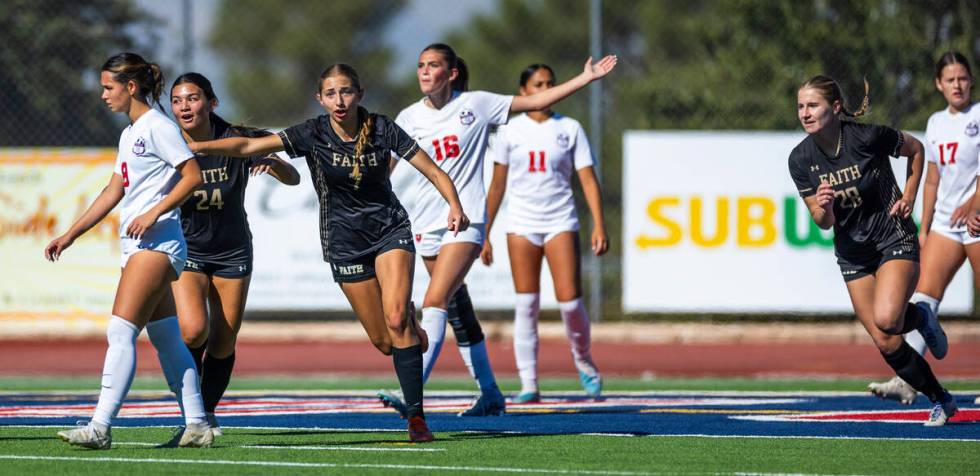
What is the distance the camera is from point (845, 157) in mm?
9000

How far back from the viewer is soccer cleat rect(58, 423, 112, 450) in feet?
25.0

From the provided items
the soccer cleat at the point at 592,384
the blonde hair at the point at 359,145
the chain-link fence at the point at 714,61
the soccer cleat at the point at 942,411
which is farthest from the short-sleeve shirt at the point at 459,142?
Answer: the chain-link fence at the point at 714,61

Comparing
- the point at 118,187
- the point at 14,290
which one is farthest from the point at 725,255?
the point at 118,187

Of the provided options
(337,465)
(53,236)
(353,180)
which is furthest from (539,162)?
(53,236)

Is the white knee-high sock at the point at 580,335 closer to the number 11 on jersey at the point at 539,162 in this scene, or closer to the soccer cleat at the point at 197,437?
the number 11 on jersey at the point at 539,162

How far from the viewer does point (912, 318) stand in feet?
30.2

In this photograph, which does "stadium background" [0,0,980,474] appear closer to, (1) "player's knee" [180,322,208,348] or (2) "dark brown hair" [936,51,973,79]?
(1) "player's knee" [180,322,208,348]

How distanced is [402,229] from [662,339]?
426 inches

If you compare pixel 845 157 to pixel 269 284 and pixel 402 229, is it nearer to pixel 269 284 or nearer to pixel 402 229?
pixel 402 229

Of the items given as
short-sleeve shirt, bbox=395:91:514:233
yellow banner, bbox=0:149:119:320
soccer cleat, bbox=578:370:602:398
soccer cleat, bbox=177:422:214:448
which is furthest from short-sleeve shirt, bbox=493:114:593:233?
yellow banner, bbox=0:149:119:320

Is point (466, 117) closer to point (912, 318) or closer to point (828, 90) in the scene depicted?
point (828, 90)

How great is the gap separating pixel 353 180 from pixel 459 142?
5.11 feet

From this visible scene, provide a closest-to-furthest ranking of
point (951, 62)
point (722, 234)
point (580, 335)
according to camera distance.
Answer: point (951, 62) < point (580, 335) < point (722, 234)

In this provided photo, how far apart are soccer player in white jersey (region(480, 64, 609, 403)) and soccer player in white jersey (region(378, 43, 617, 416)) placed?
1626 mm
